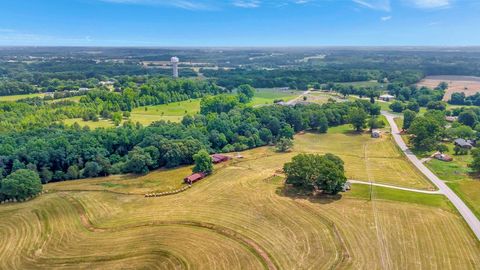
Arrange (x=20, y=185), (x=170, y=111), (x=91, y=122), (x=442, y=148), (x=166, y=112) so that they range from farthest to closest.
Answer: (x=170, y=111)
(x=166, y=112)
(x=91, y=122)
(x=442, y=148)
(x=20, y=185)

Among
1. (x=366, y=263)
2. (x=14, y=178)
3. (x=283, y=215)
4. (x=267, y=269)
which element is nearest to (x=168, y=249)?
(x=267, y=269)

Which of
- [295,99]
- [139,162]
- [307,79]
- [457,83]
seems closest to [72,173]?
[139,162]

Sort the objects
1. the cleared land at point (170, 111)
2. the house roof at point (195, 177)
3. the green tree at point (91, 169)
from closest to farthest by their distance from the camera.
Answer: the house roof at point (195, 177) → the green tree at point (91, 169) → the cleared land at point (170, 111)

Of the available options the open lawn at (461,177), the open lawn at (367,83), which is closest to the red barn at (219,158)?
the open lawn at (461,177)

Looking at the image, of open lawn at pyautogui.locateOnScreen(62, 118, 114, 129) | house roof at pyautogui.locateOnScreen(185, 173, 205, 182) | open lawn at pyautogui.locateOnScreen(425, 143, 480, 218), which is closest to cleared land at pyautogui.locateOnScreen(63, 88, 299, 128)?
open lawn at pyautogui.locateOnScreen(62, 118, 114, 129)

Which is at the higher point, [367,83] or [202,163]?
[367,83]

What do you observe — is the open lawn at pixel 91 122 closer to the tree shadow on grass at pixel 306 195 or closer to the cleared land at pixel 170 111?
the cleared land at pixel 170 111

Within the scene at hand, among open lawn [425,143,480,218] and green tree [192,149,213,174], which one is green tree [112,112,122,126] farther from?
open lawn [425,143,480,218]

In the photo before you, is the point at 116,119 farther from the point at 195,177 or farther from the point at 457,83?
the point at 457,83
